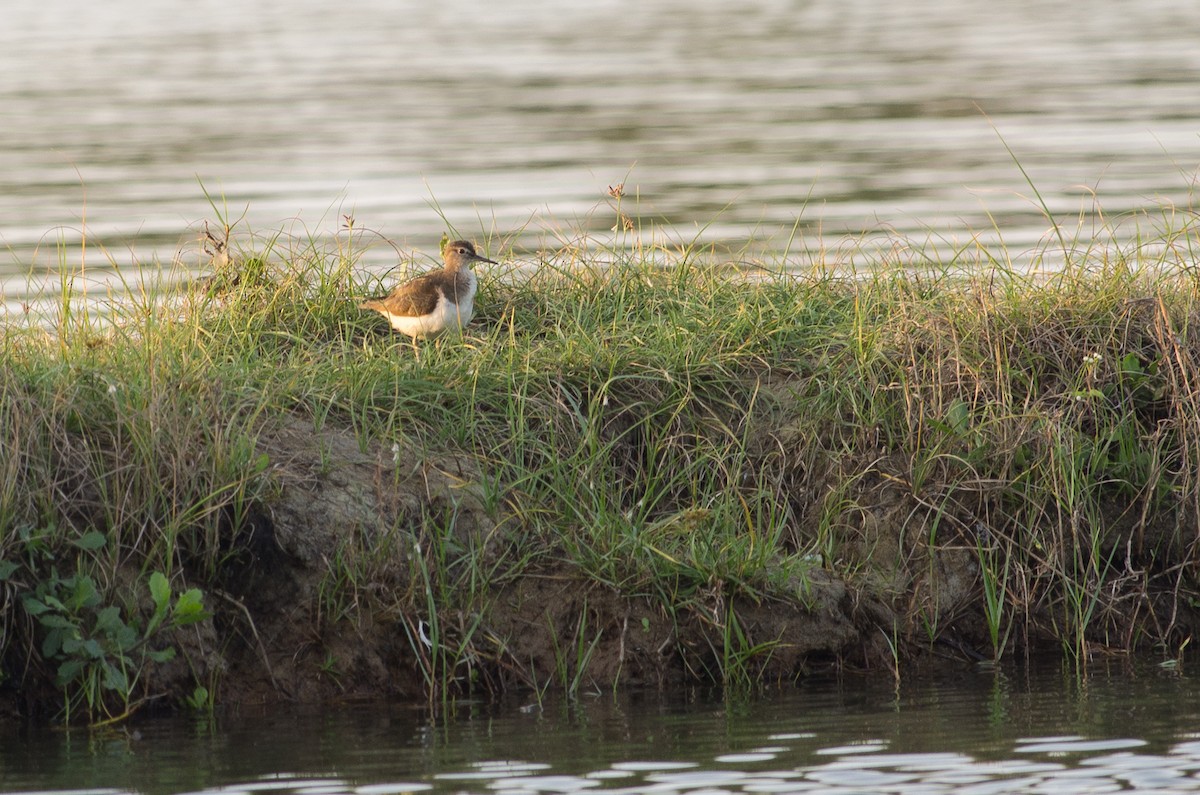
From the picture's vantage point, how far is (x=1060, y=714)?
6.07 meters

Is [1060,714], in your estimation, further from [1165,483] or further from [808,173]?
[808,173]

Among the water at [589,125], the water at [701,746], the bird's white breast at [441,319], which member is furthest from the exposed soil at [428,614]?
the water at [589,125]

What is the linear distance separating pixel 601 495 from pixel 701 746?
123 cm

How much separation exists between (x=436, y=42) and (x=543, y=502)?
84.8ft

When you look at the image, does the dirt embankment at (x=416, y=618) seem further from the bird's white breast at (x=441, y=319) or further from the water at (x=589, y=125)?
the water at (x=589, y=125)

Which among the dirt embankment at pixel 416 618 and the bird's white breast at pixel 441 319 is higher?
the bird's white breast at pixel 441 319

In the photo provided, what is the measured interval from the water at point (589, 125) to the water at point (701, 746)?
2.86m

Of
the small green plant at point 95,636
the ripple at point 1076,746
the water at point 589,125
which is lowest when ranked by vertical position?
the ripple at point 1076,746

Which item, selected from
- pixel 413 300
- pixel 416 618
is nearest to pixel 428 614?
pixel 416 618

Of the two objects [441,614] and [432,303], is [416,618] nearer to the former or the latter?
[441,614]

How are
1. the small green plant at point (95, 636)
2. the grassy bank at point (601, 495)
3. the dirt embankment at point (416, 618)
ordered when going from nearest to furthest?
the small green plant at point (95, 636) → the grassy bank at point (601, 495) → the dirt embankment at point (416, 618)

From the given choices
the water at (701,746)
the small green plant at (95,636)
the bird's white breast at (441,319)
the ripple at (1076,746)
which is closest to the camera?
the water at (701,746)

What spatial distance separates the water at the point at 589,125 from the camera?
1473 cm

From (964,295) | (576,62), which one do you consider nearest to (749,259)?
(964,295)
